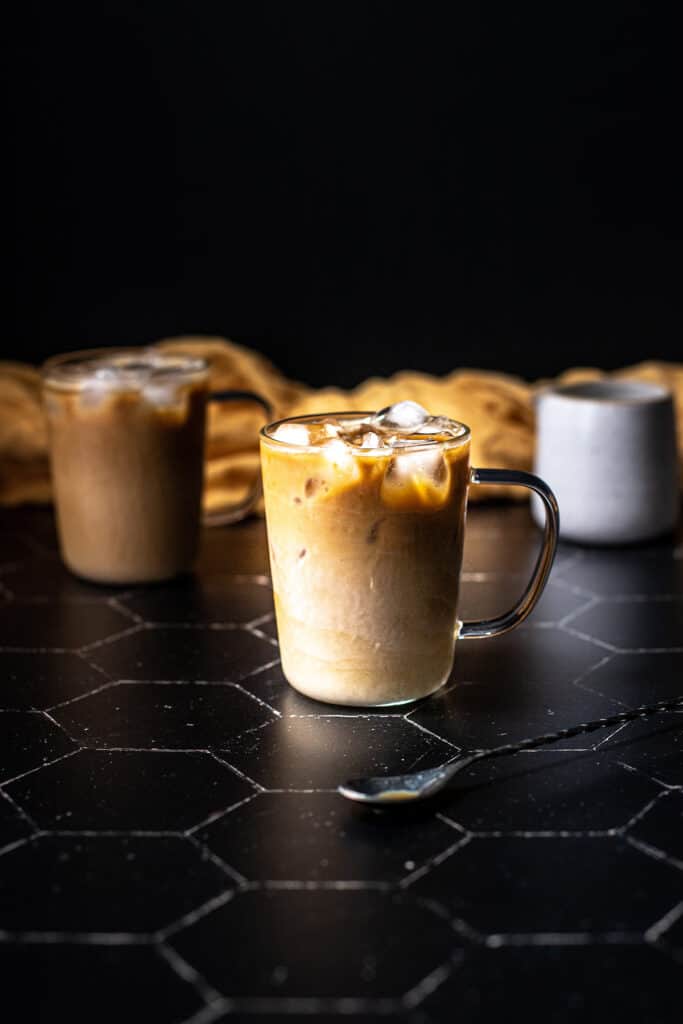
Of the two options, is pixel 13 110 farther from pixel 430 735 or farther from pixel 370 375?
pixel 430 735

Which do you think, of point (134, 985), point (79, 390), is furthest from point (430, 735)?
point (79, 390)

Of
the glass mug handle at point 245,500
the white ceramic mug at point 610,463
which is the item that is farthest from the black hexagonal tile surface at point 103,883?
the white ceramic mug at point 610,463

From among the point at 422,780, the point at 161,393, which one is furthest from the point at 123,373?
the point at 422,780

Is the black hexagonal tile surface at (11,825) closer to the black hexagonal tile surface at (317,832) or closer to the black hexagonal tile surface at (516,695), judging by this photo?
the black hexagonal tile surface at (317,832)

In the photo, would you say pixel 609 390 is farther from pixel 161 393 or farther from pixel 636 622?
pixel 161 393

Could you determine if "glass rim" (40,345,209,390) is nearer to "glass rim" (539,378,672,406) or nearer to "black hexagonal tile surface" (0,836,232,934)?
"glass rim" (539,378,672,406)

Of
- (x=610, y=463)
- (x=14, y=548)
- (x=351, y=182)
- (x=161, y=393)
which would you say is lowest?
(x=14, y=548)

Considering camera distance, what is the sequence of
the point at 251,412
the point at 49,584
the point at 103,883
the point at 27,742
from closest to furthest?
the point at 103,883
the point at 27,742
the point at 49,584
the point at 251,412
